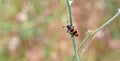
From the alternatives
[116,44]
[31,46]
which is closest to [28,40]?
[31,46]

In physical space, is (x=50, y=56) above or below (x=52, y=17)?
below

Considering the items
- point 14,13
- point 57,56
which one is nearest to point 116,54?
point 57,56

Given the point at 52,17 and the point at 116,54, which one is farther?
the point at 52,17

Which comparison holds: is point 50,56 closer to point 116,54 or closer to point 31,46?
point 31,46

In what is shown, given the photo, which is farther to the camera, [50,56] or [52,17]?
[52,17]

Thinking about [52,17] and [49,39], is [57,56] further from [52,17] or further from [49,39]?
[52,17]
